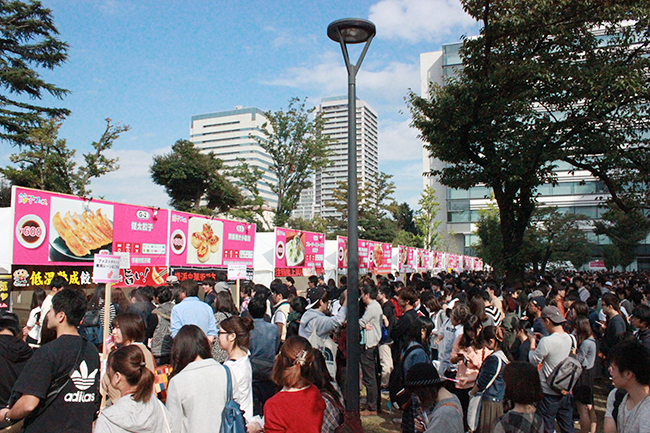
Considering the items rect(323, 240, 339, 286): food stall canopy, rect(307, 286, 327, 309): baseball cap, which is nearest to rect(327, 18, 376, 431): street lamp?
rect(307, 286, 327, 309): baseball cap

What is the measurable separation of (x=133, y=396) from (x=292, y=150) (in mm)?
33718

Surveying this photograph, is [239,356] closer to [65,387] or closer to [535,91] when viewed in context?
[65,387]

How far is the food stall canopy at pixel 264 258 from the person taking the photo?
575 inches

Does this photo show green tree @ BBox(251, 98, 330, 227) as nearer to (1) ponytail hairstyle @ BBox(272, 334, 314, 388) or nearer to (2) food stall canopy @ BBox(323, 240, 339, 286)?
(2) food stall canopy @ BBox(323, 240, 339, 286)

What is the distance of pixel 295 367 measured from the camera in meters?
3.17

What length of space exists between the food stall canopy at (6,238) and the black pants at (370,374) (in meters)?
6.13

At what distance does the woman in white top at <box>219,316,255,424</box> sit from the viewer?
4094mm

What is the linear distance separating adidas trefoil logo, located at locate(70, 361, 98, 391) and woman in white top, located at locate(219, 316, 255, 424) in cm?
112

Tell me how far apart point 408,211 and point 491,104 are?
70.8 metres

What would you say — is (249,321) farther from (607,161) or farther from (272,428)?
(607,161)

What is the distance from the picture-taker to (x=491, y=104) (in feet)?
43.4

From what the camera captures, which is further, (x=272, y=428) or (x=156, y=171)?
(x=156, y=171)

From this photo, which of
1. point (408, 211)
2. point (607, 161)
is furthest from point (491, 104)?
point (408, 211)

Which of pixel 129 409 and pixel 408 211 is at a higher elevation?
pixel 408 211
